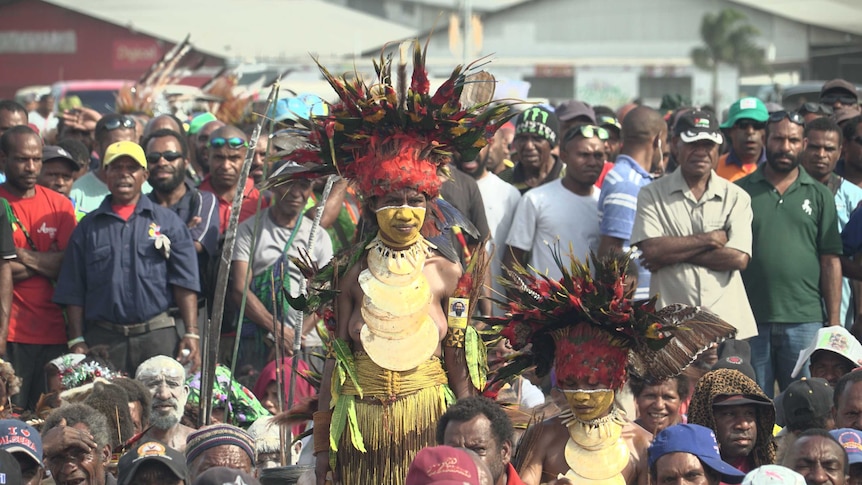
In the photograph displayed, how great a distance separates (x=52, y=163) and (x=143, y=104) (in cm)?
536

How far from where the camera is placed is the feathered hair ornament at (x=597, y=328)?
6238 mm

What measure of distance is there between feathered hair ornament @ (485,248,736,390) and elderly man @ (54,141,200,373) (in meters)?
→ 3.50

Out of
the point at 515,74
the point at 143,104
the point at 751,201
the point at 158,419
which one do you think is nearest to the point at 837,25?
the point at 515,74

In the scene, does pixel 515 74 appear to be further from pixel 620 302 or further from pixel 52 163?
pixel 620 302

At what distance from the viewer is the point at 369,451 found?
255 inches

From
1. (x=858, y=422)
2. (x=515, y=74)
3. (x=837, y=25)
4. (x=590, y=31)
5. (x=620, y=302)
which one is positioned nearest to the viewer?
(x=620, y=302)

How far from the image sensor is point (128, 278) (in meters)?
9.45

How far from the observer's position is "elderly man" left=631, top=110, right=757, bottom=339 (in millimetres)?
9102

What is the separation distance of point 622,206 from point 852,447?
294cm

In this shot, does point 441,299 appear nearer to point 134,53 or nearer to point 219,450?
point 219,450

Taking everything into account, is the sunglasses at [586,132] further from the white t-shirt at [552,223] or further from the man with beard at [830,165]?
the man with beard at [830,165]

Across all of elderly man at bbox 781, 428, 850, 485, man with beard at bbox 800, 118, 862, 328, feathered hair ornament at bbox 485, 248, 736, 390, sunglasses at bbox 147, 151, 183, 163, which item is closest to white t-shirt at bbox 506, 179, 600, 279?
man with beard at bbox 800, 118, 862, 328

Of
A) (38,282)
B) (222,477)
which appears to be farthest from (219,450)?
(38,282)

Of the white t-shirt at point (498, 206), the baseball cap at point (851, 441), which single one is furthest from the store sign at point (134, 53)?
the baseball cap at point (851, 441)
